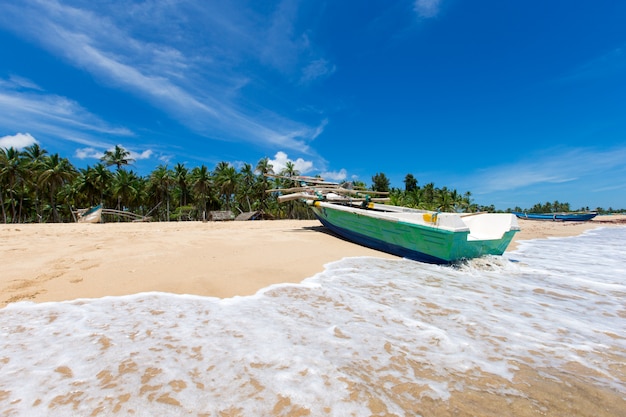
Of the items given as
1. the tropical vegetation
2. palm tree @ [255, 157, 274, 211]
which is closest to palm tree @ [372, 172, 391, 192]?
the tropical vegetation

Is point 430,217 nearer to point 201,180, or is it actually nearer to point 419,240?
point 419,240

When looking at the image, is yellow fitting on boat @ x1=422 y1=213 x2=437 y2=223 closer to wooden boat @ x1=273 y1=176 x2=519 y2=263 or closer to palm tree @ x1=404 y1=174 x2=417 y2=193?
wooden boat @ x1=273 y1=176 x2=519 y2=263

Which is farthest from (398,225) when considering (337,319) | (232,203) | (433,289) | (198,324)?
(232,203)

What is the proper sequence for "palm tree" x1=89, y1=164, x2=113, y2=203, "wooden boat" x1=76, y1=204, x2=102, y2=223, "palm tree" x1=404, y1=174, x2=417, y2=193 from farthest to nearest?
"palm tree" x1=404, y1=174, x2=417, y2=193 → "palm tree" x1=89, y1=164, x2=113, y2=203 → "wooden boat" x1=76, y1=204, x2=102, y2=223

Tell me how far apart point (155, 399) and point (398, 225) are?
607 centimetres

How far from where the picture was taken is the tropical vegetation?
29625mm

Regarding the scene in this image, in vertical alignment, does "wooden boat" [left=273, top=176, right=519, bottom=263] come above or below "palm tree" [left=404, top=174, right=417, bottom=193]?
below

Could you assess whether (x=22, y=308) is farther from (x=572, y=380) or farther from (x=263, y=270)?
(x=572, y=380)

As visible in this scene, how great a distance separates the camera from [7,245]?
5.51 m

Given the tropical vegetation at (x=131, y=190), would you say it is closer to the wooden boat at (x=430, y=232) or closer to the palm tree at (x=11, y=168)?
the palm tree at (x=11, y=168)

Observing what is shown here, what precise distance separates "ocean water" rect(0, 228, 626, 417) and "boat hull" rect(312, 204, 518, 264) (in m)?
2.15

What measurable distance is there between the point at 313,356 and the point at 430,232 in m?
4.83

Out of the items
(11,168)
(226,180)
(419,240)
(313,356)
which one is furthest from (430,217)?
(11,168)

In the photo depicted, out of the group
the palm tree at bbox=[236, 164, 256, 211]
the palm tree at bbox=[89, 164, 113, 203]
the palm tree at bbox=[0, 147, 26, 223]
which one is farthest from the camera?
the palm tree at bbox=[236, 164, 256, 211]
